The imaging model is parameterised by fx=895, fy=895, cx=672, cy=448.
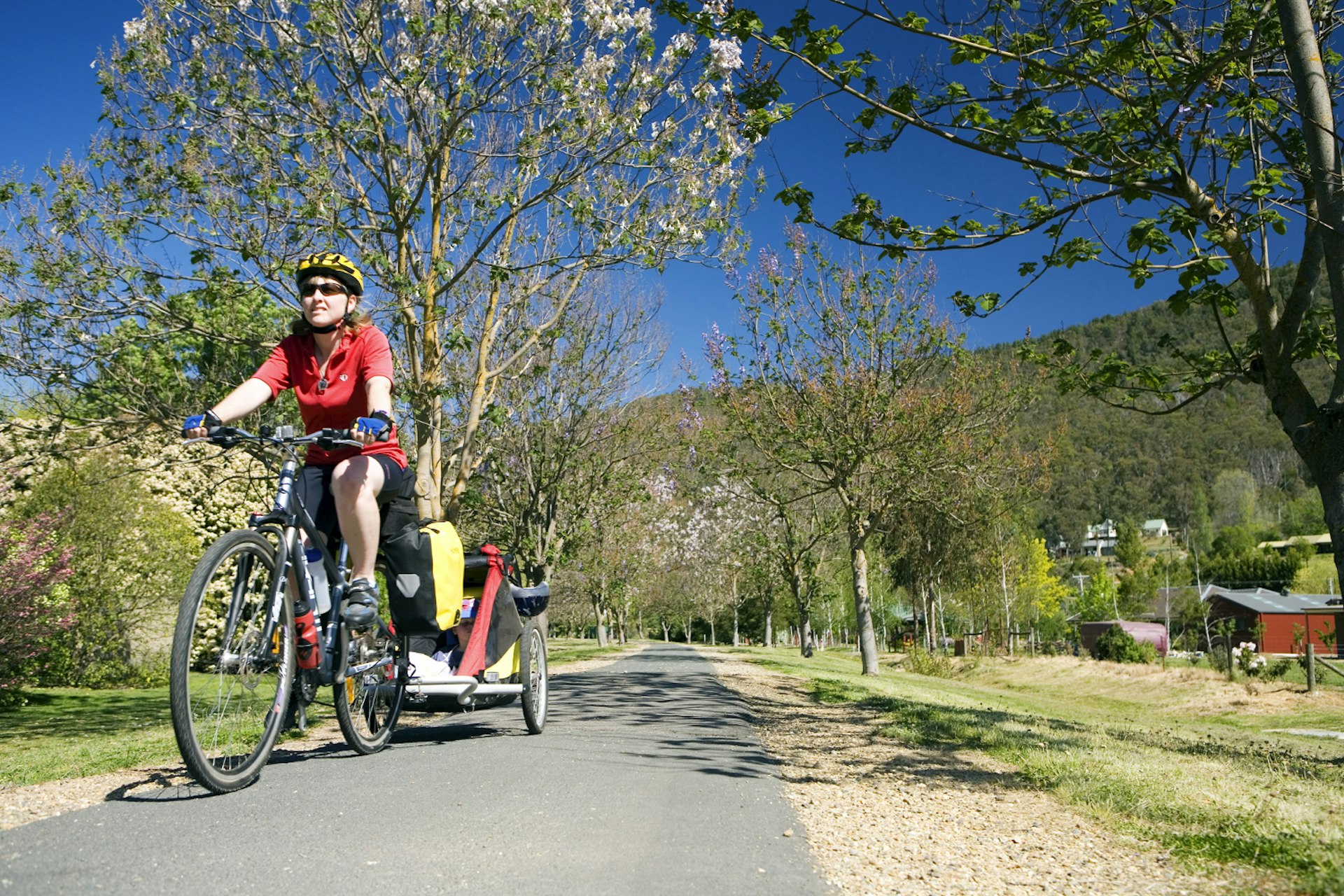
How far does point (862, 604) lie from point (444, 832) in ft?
60.4

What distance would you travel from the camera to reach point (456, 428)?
525 inches

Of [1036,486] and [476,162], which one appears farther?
[1036,486]

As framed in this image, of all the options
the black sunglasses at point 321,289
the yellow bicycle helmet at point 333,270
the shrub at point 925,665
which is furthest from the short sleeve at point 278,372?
the shrub at point 925,665

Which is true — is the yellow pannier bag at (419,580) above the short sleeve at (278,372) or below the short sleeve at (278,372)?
below

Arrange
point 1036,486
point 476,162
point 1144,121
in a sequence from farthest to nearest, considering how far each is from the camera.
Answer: point 1036,486 → point 476,162 → point 1144,121

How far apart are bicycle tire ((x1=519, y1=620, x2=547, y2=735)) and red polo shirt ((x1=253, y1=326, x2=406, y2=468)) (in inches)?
89.7

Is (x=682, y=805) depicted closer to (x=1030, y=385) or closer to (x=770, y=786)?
(x=770, y=786)

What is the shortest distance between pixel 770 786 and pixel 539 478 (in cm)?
1724

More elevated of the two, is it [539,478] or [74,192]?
[74,192]

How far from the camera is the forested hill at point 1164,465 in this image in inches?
5502

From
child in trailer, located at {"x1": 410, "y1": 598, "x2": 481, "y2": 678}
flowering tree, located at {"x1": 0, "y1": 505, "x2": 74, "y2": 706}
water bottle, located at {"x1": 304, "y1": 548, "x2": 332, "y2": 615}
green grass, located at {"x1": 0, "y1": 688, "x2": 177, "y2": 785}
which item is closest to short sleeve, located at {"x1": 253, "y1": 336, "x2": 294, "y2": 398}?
water bottle, located at {"x1": 304, "y1": 548, "x2": 332, "y2": 615}

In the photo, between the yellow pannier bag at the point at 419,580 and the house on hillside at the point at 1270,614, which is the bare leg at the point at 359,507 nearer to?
the yellow pannier bag at the point at 419,580

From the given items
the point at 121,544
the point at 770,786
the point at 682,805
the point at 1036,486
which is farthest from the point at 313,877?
the point at 1036,486

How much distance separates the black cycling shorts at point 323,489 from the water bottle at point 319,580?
0.43 ft
